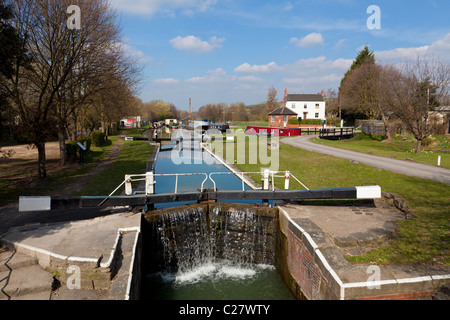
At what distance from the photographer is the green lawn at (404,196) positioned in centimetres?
701

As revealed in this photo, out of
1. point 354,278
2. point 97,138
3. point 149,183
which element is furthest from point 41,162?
point 97,138

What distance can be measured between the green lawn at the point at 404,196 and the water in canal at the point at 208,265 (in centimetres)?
345

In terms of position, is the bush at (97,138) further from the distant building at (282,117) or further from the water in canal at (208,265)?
the distant building at (282,117)

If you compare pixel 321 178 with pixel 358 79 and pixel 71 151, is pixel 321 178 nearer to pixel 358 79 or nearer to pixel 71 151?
pixel 71 151

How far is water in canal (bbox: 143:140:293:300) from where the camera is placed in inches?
329

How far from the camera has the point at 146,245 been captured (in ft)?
31.6

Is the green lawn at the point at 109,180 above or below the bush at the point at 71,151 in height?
below

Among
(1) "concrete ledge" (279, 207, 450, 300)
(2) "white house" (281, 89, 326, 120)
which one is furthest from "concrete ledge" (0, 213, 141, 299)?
(2) "white house" (281, 89, 326, 120)

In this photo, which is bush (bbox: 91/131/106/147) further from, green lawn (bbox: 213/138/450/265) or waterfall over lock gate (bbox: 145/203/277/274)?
waterfall over lock gate (bbox: 145/203/277/274)

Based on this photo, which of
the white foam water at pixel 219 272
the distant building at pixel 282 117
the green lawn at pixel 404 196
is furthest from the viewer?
the distant building at pixel 282 117

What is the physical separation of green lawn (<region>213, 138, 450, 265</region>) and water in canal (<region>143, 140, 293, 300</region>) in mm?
3449

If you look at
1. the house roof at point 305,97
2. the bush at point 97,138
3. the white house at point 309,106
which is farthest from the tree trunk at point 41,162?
the house roof at point 305,97
